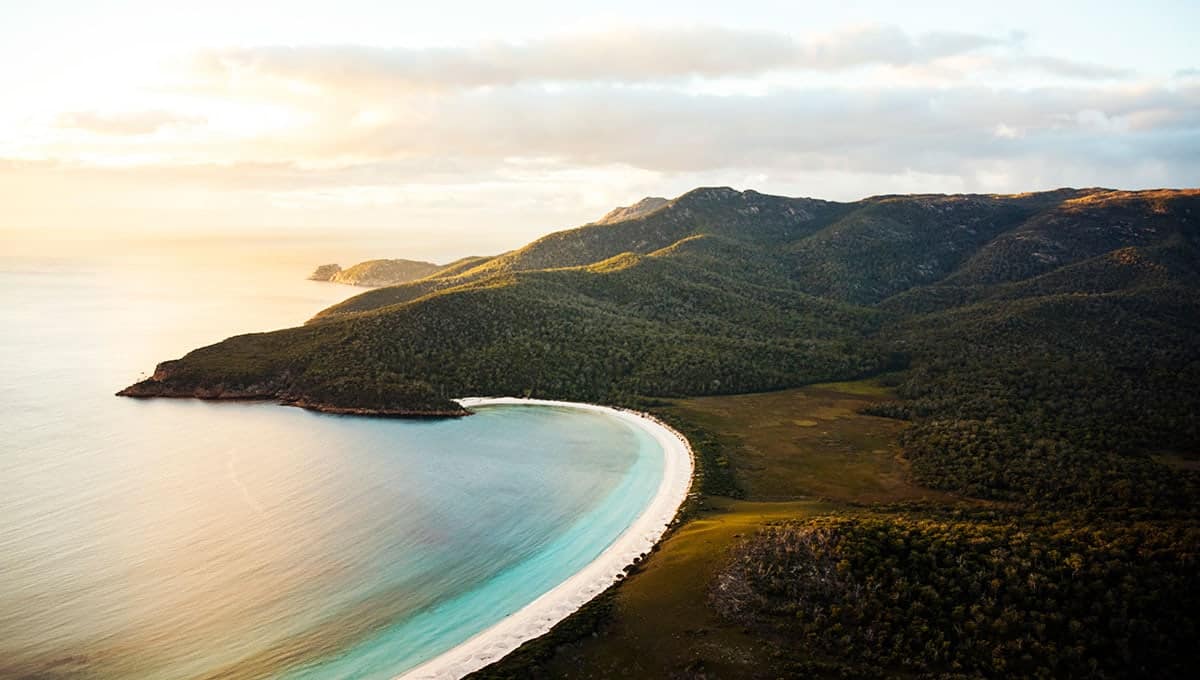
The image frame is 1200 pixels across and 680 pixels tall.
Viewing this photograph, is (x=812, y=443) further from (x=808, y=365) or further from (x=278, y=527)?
(x=278, y=527)

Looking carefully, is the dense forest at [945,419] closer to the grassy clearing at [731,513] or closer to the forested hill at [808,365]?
the forested hill at [808,365]

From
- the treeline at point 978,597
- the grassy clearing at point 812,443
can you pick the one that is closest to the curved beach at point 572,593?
the grassy clearing at point 812,443

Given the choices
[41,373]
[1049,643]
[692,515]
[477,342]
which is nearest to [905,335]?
[477,342]

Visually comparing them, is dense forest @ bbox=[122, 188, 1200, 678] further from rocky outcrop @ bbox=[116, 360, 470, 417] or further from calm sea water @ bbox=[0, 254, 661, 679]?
calm sea water @ bbox=[0, 254, 661, 679]

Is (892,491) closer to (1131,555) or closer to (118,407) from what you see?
(1131,555)

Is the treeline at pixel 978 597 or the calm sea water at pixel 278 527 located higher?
the calm sea water at pixel 278 527

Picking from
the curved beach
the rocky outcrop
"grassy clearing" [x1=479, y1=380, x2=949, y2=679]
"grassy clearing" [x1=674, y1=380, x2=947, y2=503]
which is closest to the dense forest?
the rocky outcrop
